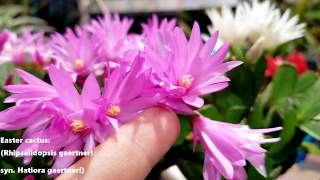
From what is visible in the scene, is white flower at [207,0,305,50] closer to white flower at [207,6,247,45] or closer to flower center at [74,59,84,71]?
white flower at [207,6,247,45]

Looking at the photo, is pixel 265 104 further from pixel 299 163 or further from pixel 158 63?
pixel 158 63

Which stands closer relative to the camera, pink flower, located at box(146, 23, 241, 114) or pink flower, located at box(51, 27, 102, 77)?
pink flower, located at box(146, 23, 241, 114)

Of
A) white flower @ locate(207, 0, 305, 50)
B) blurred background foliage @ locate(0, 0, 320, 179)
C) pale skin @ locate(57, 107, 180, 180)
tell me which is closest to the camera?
pale skin @ locate(57, 107, 180, 180)

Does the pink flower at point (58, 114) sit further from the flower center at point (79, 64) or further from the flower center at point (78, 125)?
the flower center at point (79, 64)

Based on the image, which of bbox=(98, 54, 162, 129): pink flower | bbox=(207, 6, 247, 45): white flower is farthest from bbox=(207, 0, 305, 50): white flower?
bbox=(98, 54, 162, 129): pink flower

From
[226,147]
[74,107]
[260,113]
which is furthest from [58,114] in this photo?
[260,113]

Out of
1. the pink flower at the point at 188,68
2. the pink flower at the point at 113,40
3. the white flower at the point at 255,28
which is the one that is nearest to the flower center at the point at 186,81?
the pink flower at the point at 188,68

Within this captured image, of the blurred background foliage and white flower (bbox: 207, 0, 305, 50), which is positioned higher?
white flower (bbox: 207, 0, 305, 50)
